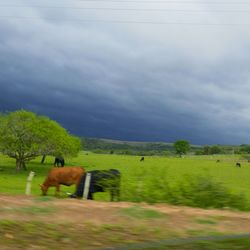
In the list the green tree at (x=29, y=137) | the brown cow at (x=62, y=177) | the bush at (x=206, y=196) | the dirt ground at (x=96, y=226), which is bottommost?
the brown cow at (x=62, y=177)

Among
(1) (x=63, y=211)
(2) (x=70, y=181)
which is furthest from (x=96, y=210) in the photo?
(2) (x=70, y=181)

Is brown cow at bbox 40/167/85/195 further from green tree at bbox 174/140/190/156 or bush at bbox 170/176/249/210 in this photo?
green tree at bbox 174/140/190/156

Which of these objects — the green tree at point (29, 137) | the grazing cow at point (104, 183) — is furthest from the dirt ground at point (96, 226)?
the green tree at point (29, 137)

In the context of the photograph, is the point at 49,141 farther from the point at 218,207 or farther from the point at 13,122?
the point at 218,207

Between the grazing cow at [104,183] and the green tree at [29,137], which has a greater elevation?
the green tree at [29,137]

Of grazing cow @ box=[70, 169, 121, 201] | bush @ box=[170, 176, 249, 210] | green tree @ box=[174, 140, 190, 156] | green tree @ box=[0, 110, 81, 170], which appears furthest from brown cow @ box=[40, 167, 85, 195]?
green tree @ box=[174, 140, 190, 156]

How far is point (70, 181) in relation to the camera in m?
29.0

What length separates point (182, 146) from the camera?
151m

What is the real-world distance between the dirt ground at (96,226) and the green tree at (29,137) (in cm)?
4542

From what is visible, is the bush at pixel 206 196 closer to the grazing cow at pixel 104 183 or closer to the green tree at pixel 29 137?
the grazing cow at pixel 104 183

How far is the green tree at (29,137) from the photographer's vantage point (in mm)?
55312

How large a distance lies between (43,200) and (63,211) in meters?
2.06

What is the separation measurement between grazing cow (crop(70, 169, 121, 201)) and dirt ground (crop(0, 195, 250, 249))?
4.64 m

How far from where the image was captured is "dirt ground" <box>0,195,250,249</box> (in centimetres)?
690
